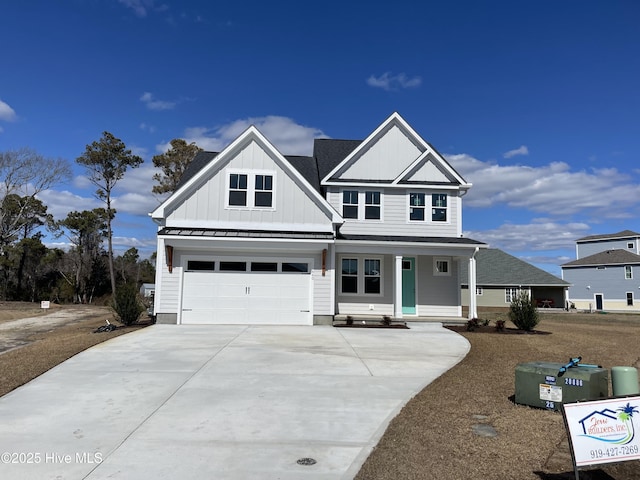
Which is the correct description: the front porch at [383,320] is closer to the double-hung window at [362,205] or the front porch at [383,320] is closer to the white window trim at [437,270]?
the white window trim at [437,270]

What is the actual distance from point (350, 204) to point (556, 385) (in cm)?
1367

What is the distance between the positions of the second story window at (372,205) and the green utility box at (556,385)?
12845 mm

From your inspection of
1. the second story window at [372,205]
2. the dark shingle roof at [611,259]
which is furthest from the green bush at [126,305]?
the dark shingle roof at [611,259]

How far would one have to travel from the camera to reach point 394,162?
19.8 meters

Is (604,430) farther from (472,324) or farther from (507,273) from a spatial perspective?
(507,273)

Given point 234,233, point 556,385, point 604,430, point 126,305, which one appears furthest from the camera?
point 234,233

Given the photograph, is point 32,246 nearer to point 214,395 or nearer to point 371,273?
point 371,273

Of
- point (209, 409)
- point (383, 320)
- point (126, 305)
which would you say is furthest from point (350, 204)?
point (209, 409)

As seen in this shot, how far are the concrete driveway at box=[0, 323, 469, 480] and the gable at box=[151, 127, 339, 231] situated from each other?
6.00 metres

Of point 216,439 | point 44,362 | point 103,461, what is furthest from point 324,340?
point 103,461

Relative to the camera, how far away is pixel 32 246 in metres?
37.4

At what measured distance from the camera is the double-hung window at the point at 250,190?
16.9 metres

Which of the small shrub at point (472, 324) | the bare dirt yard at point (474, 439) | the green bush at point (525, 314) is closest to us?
the bare dirt yard at point (474, 439)

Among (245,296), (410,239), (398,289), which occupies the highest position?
(410,239)
